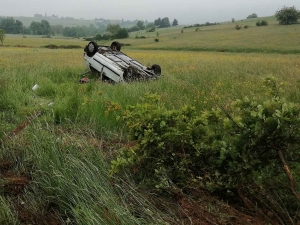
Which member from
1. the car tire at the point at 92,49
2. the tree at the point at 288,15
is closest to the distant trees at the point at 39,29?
the tree at the point at 288,15

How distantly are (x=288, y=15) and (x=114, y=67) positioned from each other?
71.2m

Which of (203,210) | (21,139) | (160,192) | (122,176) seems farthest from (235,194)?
(21,139)

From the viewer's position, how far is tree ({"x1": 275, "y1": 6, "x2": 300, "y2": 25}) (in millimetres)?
69438

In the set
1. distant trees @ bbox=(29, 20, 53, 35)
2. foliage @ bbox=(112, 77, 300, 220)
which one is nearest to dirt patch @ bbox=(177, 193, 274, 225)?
foliage @ bbox=(112, 77, 300, 220)

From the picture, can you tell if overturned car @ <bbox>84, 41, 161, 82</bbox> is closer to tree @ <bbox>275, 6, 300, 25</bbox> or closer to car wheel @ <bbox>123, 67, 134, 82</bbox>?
car wheel @ <bbox>123, 67, 134, 82</bbox>

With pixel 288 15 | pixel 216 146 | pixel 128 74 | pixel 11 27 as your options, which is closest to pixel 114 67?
pixel 128 74

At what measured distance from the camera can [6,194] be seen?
300 centimetres

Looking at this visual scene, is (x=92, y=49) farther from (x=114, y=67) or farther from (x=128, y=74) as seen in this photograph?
(x=128, y=74)

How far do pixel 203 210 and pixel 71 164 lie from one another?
53.9 inches

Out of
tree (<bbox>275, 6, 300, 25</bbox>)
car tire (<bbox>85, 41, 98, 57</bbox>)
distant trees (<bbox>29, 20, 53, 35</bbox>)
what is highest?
distant trees (<bbox>29, 20, 53, 35</bbox>)

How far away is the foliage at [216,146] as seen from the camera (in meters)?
2.48

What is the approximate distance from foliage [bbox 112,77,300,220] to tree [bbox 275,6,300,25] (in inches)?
3015

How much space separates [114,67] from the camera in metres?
9.85

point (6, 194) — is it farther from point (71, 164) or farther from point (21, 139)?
point (21, 139)
